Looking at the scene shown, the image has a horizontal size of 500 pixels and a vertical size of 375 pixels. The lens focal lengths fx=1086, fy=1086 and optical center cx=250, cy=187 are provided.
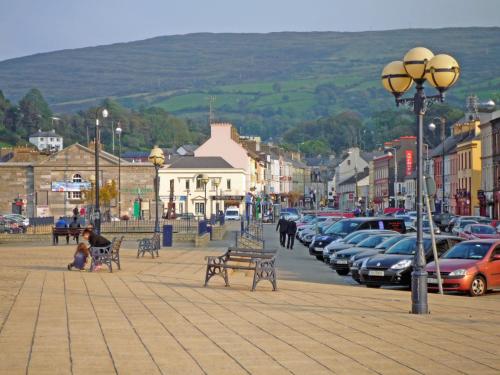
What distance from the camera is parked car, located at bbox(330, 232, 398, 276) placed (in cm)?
3403

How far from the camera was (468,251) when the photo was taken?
91.2 feet

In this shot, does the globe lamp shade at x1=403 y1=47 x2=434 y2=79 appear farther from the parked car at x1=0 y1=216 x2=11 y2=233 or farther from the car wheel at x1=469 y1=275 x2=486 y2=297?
the parked car at x1=0 y1=216 x2=11 y2=233

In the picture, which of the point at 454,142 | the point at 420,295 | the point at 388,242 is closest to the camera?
the point at 420,295

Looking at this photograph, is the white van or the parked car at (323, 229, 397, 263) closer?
the parked car at (323, 229, 397, 263)

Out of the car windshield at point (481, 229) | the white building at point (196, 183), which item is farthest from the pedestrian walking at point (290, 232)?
the white building at point (196, 183)

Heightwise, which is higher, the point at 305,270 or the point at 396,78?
the point at 396,78

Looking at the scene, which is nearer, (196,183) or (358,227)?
(358,227)

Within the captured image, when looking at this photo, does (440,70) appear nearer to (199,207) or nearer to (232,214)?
(232,214)

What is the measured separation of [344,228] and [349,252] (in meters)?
11.9

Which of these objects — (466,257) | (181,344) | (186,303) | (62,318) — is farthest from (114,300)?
(466,257)

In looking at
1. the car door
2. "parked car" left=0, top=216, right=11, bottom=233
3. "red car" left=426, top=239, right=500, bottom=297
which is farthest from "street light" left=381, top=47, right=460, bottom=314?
"parked car" left=0, top=216, right=11, bottom=233

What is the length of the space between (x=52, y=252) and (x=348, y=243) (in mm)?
12438

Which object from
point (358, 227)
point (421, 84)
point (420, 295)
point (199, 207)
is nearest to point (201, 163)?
point (199, 207)

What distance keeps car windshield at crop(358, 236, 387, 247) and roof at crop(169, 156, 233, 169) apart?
82.7 meters
